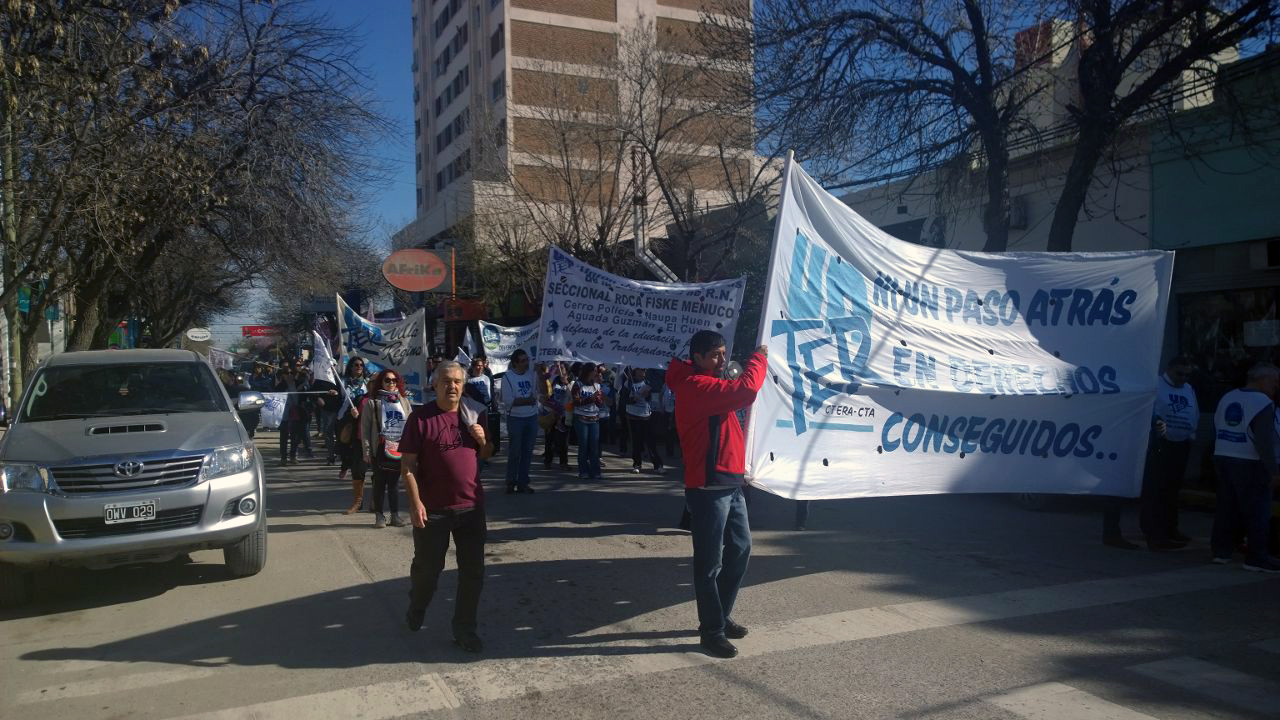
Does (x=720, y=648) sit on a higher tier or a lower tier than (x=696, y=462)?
lower

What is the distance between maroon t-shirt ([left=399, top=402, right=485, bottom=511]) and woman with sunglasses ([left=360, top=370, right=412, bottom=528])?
394 cm

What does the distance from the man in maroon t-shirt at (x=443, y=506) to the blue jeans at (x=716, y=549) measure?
4.22 ft

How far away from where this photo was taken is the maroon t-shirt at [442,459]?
5.59 metres

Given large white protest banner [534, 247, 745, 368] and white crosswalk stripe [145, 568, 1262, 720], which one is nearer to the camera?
white crosswalk stripe [145, 568, 1262, 720]

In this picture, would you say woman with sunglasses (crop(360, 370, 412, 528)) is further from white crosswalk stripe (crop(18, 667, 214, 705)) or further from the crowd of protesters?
white crosswalk stripe (crop(18, 667, 214, 705))

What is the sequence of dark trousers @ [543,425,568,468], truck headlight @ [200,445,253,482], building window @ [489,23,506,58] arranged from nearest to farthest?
truck headlight @ [200,445,253,482]
dark trousers @ [543,425,568,468]
building window @ [489,23,506,58]

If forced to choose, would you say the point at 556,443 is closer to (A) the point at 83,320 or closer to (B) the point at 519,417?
(B) the point at 519,417

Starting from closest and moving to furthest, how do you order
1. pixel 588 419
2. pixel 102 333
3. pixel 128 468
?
1. pixel 128 468
2. pixel 588 419
3. pixel 102 333

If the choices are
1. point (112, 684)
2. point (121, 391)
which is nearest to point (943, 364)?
point (112, 684)

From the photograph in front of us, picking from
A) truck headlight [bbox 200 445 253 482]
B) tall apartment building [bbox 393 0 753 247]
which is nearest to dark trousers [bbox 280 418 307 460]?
tall apartment building [bbox 393 0 753 247]

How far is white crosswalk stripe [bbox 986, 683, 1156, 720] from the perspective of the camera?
15.0 feet

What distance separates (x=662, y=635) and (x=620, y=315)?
225 inches

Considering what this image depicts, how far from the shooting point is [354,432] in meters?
10.5

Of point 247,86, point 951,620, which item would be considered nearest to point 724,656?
point 951,620
